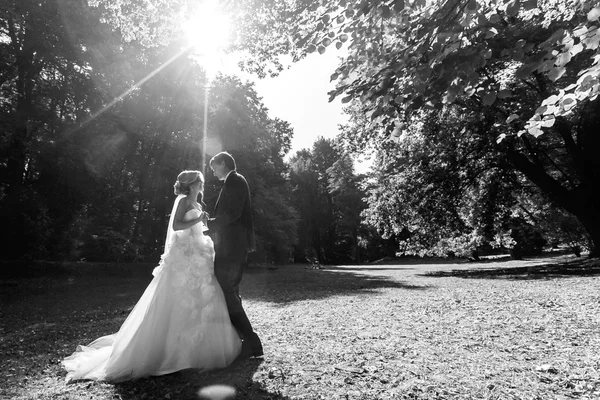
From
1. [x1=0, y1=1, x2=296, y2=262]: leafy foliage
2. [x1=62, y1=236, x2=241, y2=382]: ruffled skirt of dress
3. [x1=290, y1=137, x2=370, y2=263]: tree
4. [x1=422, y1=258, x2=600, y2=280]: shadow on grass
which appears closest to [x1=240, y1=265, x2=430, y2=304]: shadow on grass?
[x1=422, y1=258, x2=600, y2=280]: shadow on grass

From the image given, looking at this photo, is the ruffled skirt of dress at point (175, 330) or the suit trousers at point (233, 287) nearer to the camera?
the ruffled skirt of dress at point (175, 330)

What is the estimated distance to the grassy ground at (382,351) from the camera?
4.09 m

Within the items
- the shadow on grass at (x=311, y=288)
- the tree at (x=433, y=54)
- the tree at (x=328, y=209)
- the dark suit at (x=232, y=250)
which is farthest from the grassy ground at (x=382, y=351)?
the tree at (x=328, y=209)

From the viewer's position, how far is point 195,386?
13.8 feet

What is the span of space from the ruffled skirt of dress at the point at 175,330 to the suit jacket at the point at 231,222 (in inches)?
12.1

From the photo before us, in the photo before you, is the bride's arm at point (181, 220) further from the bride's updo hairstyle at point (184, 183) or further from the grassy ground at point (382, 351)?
the grassy ground at point (382, 351)

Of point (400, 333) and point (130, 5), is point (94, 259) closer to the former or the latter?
point (130, 5)

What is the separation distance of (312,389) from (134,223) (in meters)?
25.3

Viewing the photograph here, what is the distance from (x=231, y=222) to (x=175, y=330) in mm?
1489

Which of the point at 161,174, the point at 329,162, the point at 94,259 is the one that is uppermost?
the point at 329,162

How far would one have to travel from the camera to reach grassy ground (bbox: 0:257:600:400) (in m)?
4.09

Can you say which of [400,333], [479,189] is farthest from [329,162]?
[400,333]

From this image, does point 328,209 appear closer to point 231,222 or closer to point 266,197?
point 266,197

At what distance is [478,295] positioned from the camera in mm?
11172
